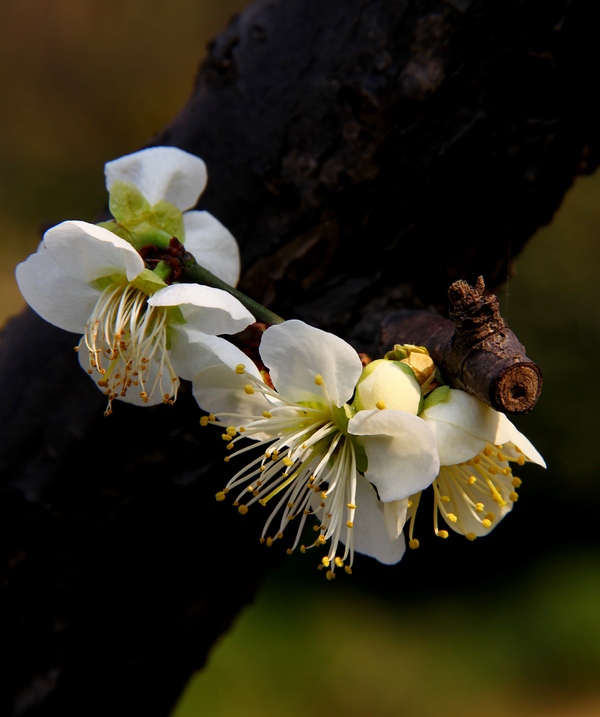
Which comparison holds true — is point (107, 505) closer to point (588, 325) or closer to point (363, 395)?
point (363, 395)

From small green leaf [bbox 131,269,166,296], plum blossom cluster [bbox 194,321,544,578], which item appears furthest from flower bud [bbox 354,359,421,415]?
small green leaf [bbox 131,269,166,296]

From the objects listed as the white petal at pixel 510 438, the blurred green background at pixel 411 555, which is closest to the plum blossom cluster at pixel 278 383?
the white petal at pixel 510 438

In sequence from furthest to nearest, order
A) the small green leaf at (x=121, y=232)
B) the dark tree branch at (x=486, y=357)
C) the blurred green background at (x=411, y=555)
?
the blurred green background at (x=411, y=555)
the small green leaf at (x=121, y=232)
the dark tree branch at (x=486, y=357)

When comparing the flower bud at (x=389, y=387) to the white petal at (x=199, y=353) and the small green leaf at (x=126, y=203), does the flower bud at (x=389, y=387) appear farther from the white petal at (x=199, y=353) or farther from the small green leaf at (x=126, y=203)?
the small green leaf at (x=126, y=203)

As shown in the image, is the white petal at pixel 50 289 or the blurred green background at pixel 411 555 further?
the blurred green background at pixel 411 555

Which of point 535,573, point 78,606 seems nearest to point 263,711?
point 535,573

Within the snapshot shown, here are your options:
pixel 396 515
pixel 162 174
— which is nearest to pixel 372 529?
pixel 396 515

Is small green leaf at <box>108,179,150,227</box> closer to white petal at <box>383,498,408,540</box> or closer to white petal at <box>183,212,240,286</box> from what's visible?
white petal at <box>183,212,240,286</box>
